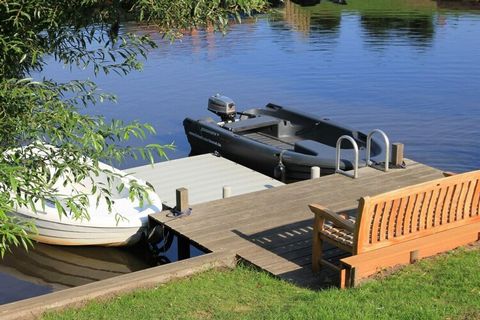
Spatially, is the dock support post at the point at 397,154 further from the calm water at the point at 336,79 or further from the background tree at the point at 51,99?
the background tree at the point at 51,99

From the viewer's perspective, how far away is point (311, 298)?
22.9 ft

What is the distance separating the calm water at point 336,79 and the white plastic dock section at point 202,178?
1772 millimetres

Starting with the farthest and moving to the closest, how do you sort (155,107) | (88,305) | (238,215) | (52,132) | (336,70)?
1. (336,70)
2. (155,107)
3. (238,215)
4. (88,305)
5. (52,132)

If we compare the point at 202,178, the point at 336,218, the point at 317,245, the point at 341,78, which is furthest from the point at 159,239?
the point at 341,78

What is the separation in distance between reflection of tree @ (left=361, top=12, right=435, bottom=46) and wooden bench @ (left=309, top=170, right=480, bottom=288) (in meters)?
22.8

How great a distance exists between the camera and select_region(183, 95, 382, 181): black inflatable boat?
13455 mm

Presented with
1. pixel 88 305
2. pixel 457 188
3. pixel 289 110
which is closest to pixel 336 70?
pixel 289 110

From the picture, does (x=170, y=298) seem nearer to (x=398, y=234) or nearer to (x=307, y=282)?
(x=307, y=282)

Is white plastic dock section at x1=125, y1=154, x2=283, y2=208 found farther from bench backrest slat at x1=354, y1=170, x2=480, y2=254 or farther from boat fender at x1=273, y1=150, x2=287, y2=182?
bench backrest slat at x1=354, y1=170, x2=480, y2=254

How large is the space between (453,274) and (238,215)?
11.8 feet

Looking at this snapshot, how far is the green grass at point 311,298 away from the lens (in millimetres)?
6371

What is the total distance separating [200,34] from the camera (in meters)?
31.6

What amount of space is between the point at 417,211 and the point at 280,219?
2638 millimetres

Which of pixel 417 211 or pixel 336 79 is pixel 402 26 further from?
pixel 417 211
